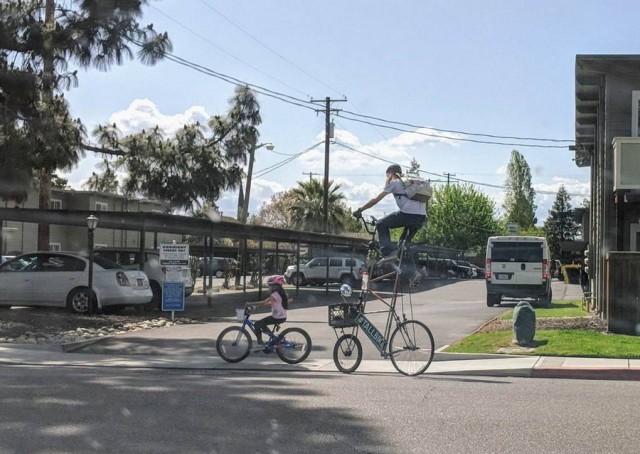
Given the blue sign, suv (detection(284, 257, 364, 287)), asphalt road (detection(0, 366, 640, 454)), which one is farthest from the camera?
suv (detection(284, 257, 364, 287))

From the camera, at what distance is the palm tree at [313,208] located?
53219 millimetres

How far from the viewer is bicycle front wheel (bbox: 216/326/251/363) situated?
11.7m

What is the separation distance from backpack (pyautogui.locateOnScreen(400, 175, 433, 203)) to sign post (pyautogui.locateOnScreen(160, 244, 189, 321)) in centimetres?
945

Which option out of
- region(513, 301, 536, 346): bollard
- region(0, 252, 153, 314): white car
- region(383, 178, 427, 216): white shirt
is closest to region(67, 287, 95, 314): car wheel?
region(0, 252, 153, 314): white car

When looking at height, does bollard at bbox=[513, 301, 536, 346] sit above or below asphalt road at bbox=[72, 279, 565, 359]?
above

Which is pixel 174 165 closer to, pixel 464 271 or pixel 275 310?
pixel 275 310

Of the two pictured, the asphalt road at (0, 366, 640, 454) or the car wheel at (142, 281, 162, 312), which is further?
the car wheel at (142, 281, 162, 312)

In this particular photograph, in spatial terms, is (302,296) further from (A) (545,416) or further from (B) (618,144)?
(A) (545,416)

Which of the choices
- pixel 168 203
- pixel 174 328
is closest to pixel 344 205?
pixel 168 203

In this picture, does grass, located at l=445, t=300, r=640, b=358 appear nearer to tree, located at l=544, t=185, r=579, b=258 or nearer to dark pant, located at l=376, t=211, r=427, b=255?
dark pant, located at l=376, t=211, r=427, b=255

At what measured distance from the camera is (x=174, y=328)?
17.1 metres

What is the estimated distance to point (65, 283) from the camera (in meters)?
18.6

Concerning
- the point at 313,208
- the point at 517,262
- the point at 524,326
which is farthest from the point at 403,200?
the point at 313,208

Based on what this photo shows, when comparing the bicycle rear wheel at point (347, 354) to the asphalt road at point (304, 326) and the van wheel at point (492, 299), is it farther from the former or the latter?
the van wheel at point (492, 299)
